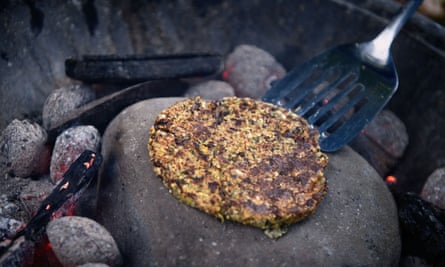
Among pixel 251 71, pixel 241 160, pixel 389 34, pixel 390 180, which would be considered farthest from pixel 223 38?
pixel 390 180

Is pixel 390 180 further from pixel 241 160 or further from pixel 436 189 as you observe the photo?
pixel 241 160

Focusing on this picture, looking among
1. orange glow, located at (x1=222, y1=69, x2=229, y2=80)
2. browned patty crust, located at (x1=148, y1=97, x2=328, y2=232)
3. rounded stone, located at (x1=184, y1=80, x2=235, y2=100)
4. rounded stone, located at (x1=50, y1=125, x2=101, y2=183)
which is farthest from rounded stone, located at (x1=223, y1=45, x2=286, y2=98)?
rounded stone, located at (x1=50, y1=125, x2=101, y2=183)

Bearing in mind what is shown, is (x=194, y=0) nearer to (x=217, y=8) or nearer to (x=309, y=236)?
(x=217, y=8)

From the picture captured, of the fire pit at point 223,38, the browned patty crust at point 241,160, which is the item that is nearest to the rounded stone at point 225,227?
Result: the browned patty crust at point 241,160

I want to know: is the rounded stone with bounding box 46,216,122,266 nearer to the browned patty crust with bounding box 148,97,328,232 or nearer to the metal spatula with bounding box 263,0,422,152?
the browned patty crust with bounding box 148,97,328,232

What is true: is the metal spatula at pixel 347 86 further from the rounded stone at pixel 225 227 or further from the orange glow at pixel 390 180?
the orange glow at pixel 390 180

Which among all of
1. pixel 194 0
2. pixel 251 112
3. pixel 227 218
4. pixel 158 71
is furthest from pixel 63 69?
pixel 227 218
